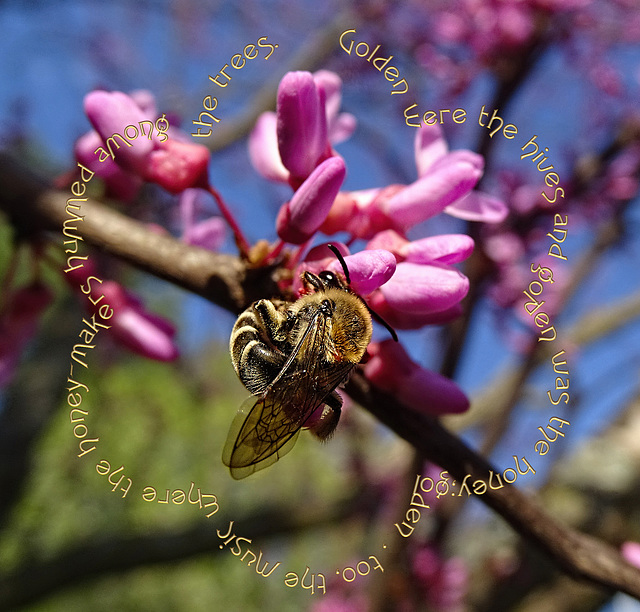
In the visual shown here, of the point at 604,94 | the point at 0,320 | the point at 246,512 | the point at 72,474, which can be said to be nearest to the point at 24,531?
the point at 72,474

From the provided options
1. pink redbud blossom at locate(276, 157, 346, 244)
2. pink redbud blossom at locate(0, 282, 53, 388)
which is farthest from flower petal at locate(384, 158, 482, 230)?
pink redbud blossom at locate(0, 282, 53, 388)

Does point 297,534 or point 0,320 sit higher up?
point 0,320

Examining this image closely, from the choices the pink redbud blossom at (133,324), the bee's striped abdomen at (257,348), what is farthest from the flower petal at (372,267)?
the pink redbud blossom at (133,324)

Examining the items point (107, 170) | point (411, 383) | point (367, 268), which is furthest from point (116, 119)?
Result: point (411, 383)

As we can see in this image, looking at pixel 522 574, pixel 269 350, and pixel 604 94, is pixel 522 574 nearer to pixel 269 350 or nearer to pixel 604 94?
pixel 269 350

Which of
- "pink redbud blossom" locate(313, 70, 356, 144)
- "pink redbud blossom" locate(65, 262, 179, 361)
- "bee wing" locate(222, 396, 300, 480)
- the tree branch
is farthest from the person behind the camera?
"pink redbud blossom" locate(65, 262, 179, 361)

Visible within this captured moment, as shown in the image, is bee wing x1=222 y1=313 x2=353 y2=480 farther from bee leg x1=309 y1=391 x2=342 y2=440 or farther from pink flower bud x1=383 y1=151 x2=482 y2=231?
pink flower bud x1=383 y1=151 x2=482 y2=231
